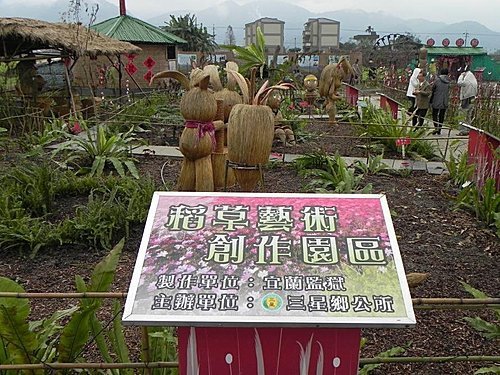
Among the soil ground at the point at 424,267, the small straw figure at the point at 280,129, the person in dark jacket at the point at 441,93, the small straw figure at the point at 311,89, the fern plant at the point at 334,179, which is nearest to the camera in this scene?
the soil ground at the point at 424,267

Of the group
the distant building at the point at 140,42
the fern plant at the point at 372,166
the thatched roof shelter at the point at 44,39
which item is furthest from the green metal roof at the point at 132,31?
the fern plant at the point at 372,166

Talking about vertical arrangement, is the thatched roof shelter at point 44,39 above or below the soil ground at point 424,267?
above

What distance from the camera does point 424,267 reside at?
11.9 ft

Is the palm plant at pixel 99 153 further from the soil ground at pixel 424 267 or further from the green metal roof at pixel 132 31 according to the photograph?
the green metal roof at pixel 132 31

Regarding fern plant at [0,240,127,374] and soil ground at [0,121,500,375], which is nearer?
fern plant at [0,240,127,374]

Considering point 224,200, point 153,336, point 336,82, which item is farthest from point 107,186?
point 336,82

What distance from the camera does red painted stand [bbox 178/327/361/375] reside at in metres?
1.52

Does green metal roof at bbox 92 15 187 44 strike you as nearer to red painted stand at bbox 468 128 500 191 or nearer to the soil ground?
the soil ground

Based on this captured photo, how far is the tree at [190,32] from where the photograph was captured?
2458 centimetres

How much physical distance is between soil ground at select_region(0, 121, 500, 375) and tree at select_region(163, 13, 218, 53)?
66.1 feet

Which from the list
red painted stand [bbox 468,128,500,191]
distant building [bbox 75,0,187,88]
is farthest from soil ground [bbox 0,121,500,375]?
distant building [bbox 75,0,187,88]

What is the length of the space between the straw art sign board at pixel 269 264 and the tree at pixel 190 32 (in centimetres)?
2370

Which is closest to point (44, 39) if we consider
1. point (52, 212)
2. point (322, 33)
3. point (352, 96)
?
point (52, 212)

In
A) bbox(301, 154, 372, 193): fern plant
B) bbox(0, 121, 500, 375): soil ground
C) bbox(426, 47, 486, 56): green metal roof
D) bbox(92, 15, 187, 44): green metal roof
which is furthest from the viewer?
bbox(426, 47, 486, 56): green metal roof
